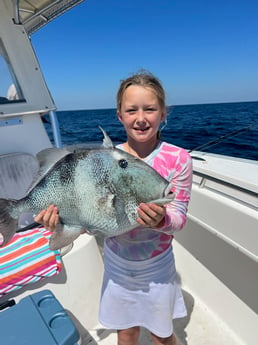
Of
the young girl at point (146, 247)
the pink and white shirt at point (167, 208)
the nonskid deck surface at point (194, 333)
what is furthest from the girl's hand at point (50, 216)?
the nonskid deck surface at point (194, 333)

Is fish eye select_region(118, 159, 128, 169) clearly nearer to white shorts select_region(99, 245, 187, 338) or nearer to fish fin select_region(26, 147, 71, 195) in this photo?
fish fin select_region(26, 147, 71, 195)

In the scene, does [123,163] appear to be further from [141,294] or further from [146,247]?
[141,294]

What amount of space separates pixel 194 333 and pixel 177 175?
5.80ft

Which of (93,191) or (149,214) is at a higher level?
(93,191)

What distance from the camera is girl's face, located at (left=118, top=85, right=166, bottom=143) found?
1354 mm

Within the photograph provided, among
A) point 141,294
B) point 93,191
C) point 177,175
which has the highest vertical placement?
point 93,191

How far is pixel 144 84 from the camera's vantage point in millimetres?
1384

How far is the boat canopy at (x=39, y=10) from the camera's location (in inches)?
113

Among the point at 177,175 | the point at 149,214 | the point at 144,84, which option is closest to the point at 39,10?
the point at 144,84

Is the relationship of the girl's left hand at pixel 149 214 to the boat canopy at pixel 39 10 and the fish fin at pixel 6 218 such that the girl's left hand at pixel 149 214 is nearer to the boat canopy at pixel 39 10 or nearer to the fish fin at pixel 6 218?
the fish fin at pixel 6 218

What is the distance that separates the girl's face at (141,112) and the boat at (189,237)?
101 centimetres

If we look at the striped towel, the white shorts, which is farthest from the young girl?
the striped towel

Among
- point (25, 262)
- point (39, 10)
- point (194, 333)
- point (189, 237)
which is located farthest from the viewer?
point (39, 10)

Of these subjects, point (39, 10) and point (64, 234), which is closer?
point (64, 234)
